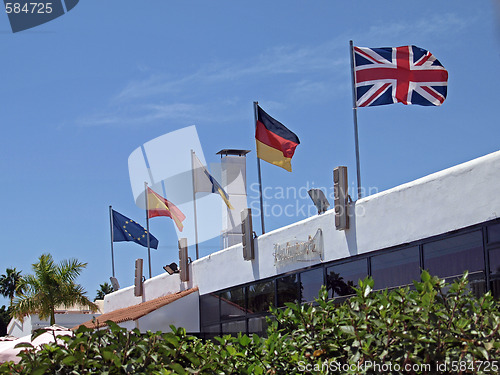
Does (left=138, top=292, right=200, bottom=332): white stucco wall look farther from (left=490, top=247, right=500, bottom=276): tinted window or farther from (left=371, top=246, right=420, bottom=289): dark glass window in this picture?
(left=490, top=247, right=500, bottom=276): tinted window

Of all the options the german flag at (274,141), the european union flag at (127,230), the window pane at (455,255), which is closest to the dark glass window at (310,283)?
the german flag at (274,141)

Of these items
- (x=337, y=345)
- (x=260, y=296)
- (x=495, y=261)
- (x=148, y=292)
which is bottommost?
(x=337, y=345)

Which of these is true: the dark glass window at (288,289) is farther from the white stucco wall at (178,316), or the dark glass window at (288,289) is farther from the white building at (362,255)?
the white stucco wall at (178,316)

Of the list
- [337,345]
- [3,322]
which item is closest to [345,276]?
[337,345]

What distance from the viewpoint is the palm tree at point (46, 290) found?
33031 mm

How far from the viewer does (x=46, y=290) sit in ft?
109

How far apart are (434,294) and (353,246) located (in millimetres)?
9914

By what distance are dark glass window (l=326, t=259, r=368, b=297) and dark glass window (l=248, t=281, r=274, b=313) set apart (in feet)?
9.50

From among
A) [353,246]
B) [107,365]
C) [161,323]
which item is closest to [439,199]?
[353,246]

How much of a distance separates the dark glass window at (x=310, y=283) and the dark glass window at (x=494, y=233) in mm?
5442

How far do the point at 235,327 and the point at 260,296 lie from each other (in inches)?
79.6

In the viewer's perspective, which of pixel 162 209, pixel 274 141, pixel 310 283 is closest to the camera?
pixel 310 283

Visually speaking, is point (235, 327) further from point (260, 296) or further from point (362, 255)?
point (362, 255)

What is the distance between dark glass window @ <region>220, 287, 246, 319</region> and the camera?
20984 mm
